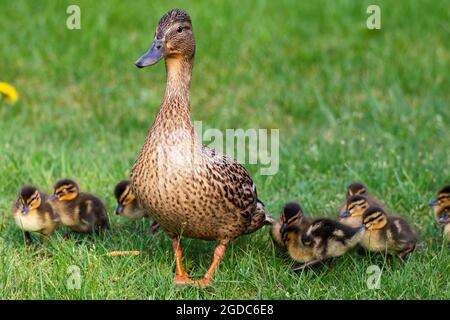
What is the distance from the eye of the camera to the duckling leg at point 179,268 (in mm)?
4570

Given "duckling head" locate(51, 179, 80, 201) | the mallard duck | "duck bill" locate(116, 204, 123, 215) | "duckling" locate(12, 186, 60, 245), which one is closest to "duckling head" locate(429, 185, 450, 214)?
the mallard duck

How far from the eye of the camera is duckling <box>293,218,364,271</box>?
15.5 feet

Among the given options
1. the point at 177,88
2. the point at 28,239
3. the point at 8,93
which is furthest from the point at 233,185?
the point at 8,93

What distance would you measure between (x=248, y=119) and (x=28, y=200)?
274 cm

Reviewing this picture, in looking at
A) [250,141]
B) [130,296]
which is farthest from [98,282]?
[250,141]

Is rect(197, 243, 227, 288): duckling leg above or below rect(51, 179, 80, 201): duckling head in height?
below

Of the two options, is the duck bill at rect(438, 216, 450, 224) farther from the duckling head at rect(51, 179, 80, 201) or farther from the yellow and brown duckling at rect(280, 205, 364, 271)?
the duckling head at rect(51, 179, 80, 201)

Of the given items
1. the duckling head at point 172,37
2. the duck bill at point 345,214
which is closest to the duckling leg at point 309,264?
the duck bill at point 345,214

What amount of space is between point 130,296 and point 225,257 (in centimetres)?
69

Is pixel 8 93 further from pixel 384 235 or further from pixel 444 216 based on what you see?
pixel 444 216

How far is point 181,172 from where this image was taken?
4.38 metres

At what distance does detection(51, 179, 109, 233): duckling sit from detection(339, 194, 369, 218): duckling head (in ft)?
4.45

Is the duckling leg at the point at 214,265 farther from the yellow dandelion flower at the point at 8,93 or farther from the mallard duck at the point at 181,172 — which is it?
the yellow dandelion flower at the point at 8,93
